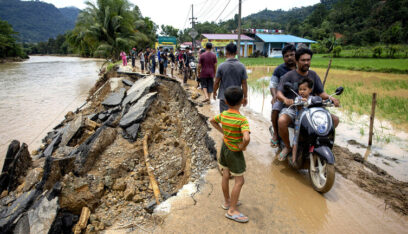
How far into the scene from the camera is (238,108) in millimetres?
2115

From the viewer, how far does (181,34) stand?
263ft

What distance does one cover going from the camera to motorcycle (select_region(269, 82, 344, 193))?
8.30 ft

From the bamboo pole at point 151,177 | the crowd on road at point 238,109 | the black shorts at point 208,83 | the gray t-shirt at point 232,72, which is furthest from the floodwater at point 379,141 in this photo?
the bamboo pole at point 151,177

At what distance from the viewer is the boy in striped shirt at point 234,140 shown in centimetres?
202

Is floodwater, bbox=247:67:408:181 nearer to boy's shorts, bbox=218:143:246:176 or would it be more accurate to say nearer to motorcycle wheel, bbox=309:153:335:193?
motorcycle wheel, bbox=309:153:335:193

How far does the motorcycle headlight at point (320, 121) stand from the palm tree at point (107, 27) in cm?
2197

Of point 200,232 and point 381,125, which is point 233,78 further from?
point 381,125

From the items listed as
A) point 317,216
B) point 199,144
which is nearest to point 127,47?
point 199,144

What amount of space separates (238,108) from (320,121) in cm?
113

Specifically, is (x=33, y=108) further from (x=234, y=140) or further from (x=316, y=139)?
(x=316, y=139)

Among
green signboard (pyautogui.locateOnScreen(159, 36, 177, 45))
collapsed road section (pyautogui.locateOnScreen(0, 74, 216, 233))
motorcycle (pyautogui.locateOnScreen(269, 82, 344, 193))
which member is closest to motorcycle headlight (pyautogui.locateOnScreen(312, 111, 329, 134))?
motorcycle (pyautogui.locateOnScreen(269, 82, 344, 193))

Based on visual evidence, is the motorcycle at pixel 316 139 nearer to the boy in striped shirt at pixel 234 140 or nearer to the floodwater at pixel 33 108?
the boy in striped shirt at pixel 234 140

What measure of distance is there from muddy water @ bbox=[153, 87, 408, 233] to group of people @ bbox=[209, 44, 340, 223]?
0.18 meters

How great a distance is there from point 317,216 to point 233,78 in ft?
7.96
